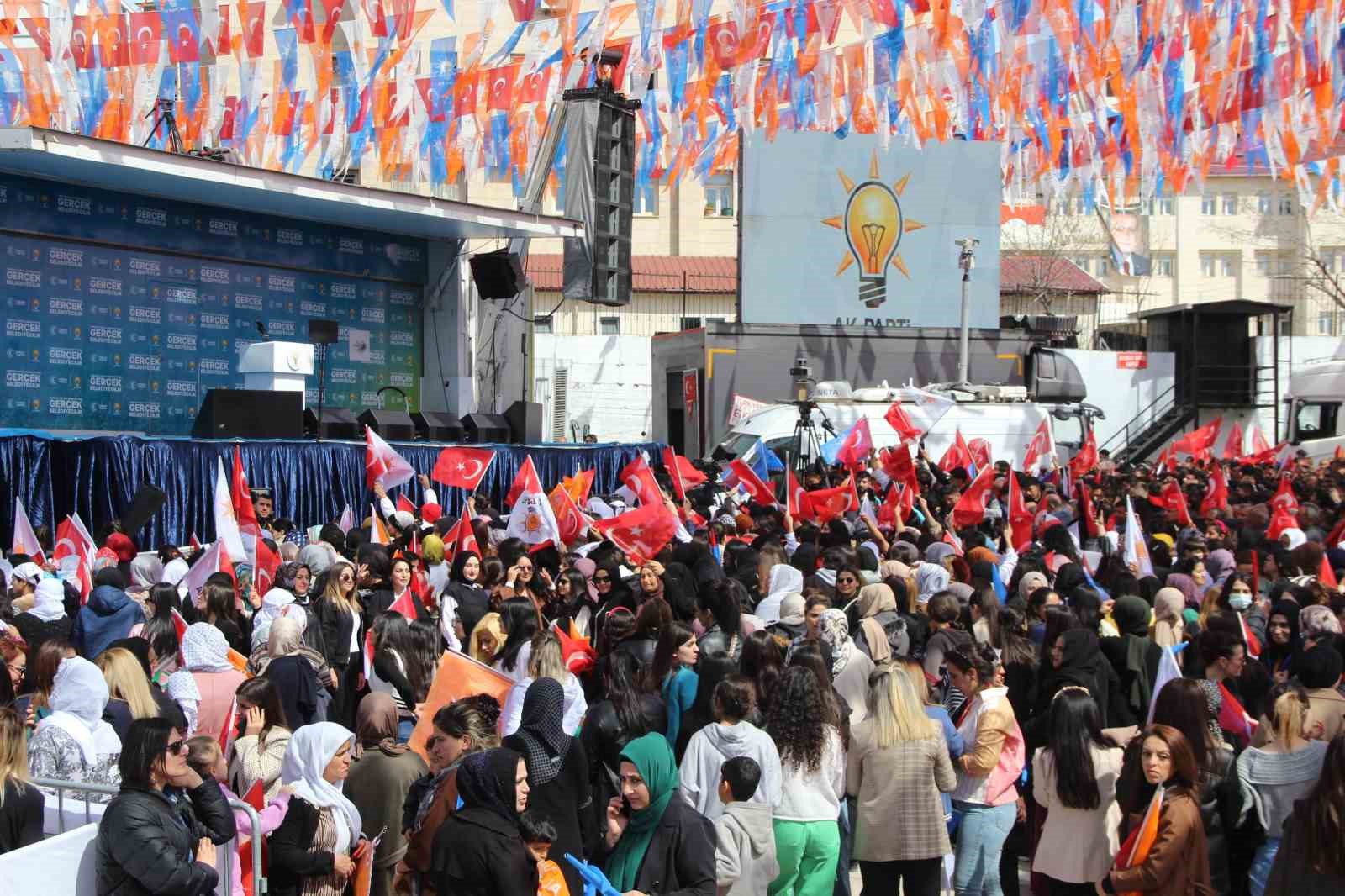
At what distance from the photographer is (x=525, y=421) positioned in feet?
71.5

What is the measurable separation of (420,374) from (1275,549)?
15.9m

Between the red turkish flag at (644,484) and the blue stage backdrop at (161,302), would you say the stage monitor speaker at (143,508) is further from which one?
the blue stage backdrop at (161,302)

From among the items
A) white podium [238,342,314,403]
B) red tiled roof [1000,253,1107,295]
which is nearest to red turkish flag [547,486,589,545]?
white podium [238,342,314,403]

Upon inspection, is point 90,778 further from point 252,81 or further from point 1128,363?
point 1128,363

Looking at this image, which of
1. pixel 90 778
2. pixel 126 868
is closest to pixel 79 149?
pixel 90 778

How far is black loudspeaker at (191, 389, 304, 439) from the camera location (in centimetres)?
1784

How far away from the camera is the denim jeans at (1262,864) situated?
5.63 meters

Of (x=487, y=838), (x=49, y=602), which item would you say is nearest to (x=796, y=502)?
(x=49, y=602)

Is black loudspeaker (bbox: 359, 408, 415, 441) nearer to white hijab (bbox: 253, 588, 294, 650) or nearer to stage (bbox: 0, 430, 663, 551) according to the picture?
stage (bbox: 0, 430, 663, 551)

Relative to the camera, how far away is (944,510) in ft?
53.2

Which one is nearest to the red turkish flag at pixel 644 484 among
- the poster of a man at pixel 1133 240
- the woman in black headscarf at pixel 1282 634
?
the woman in black headscarf at pixel 1282 634

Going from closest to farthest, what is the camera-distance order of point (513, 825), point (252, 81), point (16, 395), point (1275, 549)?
1. point (513, 825)
2. point (1275, 549)
3. point (16, 395)
4. point (252, 81)

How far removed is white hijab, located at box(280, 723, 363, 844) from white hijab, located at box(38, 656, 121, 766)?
945 mm

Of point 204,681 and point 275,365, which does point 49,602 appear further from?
point 275,365
